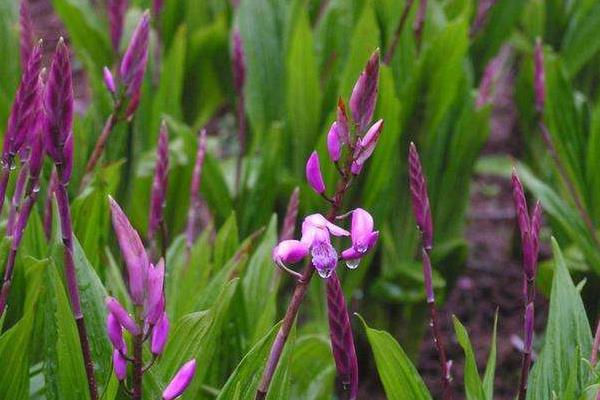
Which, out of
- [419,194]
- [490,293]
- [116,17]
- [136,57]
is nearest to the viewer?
[419,194]

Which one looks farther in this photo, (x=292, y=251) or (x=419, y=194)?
(x=419, y=194)

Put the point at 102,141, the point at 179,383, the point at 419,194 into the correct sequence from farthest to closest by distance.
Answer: the point at 102,141 < the point at 419,194 < the point at 179,383

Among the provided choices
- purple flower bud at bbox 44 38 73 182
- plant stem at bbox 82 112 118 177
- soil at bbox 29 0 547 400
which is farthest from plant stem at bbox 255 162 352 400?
soil at bbox 29 0 547 400

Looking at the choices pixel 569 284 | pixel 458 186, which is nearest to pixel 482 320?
pixel 458 186

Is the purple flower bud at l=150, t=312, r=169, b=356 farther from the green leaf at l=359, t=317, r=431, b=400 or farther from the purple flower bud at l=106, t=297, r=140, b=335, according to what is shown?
the green leaf at l=359, t=317, r=431, b=400

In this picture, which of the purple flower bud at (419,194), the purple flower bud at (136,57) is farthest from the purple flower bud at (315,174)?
the purple flower bud at (136,57)

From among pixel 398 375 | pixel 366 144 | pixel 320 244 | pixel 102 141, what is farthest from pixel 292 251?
pixel 102 141

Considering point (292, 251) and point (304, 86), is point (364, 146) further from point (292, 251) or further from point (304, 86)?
point (304, 86)

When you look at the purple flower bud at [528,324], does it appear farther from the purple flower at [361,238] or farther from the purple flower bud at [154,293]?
the purple flower bud at [154,293]
